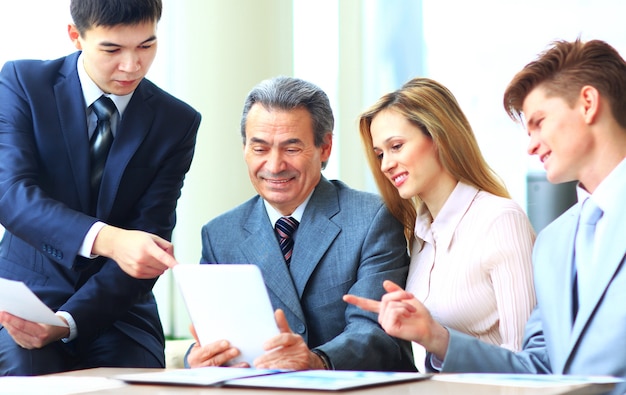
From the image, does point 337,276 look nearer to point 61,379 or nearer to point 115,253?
point 115,253

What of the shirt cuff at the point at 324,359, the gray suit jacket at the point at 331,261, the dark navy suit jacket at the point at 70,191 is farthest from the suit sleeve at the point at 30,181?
the shirt cuff at the point at 324,359

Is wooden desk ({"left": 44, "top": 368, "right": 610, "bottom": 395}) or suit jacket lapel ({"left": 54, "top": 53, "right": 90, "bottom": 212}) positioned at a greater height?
suit jacket lapel ({"left": 54, "top": 53, "right": 90, "bottom": 212})

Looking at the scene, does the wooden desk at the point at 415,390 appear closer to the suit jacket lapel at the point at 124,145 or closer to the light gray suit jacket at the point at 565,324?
the light gray suit jacket at the point at 565,324

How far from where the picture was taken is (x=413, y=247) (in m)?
2.61

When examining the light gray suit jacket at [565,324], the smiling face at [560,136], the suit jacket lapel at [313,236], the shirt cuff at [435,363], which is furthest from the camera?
the suit jacket lapel at [313,236]

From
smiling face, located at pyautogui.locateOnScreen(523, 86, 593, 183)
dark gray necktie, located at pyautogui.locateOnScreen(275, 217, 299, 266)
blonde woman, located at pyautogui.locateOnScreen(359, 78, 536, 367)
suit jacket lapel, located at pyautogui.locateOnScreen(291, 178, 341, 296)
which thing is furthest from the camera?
dark gray necktie, located at pyautogui.locateOnScreen(275, 217, 299, 266)

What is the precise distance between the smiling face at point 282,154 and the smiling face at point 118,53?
36 centimetres

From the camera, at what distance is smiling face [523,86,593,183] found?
200 cm

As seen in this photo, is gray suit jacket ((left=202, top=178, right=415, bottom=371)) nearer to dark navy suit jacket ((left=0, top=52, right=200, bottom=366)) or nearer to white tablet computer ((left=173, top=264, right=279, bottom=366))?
dark navy suit jacket ((left=0, top=52, right=200, bottom=366))

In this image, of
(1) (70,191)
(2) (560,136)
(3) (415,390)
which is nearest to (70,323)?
(1) (70,191)

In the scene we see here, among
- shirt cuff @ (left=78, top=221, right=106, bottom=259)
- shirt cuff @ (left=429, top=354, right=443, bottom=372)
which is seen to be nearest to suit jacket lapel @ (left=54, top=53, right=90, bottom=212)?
shirt cuff @ (left=78, top=221, right=106, bottom=259)

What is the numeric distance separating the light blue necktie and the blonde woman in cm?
27

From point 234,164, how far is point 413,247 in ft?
8.41

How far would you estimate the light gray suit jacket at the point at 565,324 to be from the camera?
183cm
